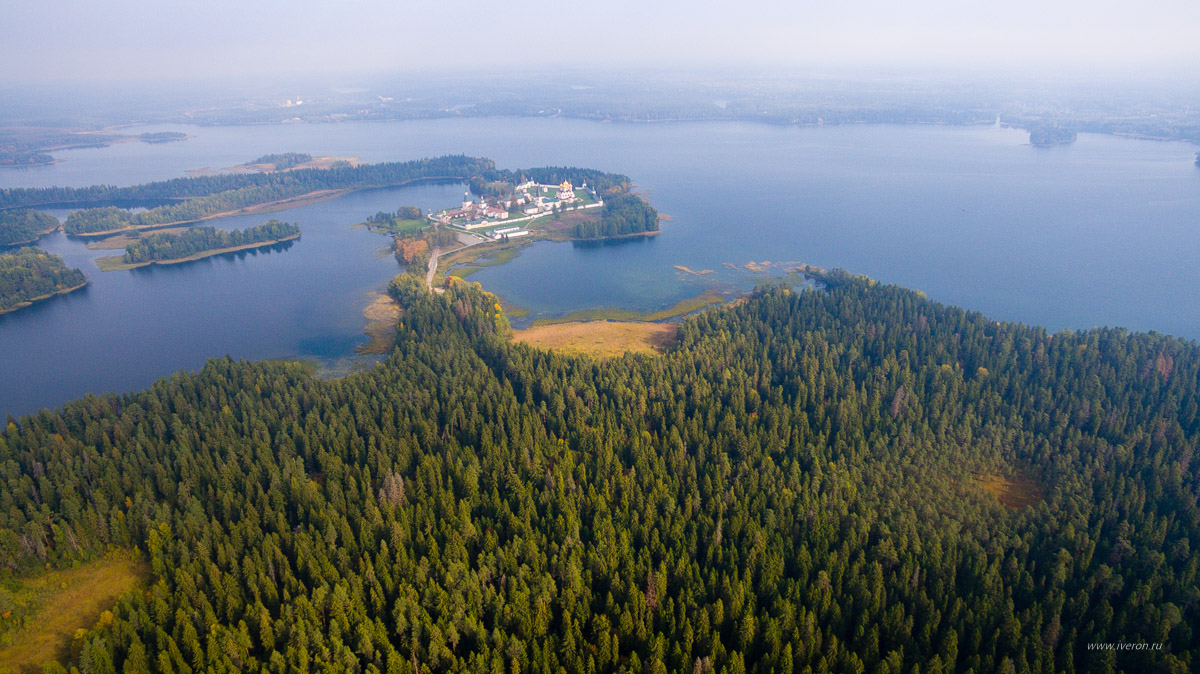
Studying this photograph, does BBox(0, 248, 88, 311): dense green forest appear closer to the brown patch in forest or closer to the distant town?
the brown patch in forest

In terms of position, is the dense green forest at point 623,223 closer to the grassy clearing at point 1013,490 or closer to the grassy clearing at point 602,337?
the grassy clearing at point 602,337

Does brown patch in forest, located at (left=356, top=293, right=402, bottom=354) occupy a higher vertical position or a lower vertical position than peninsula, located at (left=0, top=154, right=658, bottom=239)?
lower

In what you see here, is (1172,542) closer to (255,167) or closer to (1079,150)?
(1079,150)

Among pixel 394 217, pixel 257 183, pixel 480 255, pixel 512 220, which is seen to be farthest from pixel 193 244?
pixel 512 220

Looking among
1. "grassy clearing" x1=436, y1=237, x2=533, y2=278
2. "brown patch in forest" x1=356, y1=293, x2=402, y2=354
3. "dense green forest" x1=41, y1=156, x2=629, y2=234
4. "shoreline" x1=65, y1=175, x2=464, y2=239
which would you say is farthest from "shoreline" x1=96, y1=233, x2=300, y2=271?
"brown patch in forest" x1=356, y1=293, x2=402, y2=354

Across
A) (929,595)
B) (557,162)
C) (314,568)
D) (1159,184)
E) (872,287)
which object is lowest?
(929,595)

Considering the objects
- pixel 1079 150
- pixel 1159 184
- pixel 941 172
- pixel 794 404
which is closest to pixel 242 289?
pixel 794 404
